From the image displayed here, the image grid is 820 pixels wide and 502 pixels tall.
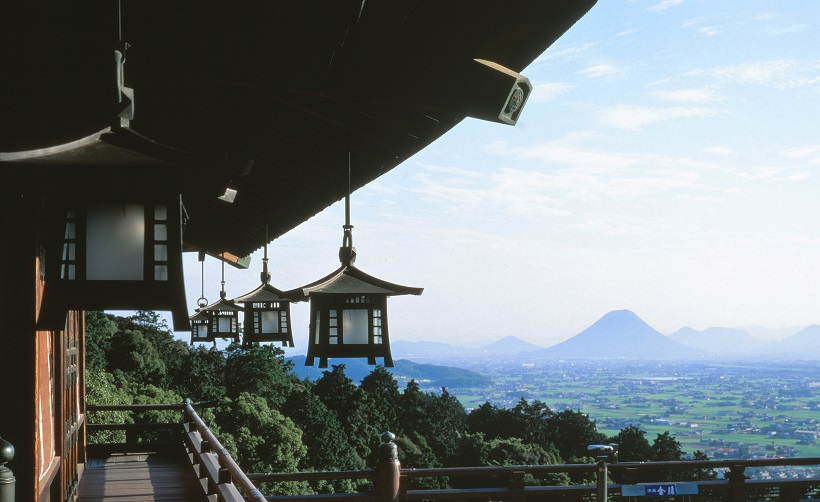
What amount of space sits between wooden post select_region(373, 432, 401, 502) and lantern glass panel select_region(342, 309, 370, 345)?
2968mm

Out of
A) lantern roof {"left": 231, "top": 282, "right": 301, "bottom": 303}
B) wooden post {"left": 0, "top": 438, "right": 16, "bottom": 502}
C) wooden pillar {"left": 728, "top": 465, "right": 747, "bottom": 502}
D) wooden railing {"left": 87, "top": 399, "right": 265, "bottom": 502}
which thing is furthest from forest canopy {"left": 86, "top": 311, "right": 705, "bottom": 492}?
wooden post {"left": 0, "top": 438, "right": 16, "bottom": 502}

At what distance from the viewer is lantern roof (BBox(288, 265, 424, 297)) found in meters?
3.69

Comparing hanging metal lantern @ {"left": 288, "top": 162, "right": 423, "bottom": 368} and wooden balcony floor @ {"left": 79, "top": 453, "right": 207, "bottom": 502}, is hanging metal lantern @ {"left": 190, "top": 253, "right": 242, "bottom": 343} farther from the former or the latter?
hanging metal lantern @ {"left": 288, "top": 162, "right": 423, "bottom": 368}

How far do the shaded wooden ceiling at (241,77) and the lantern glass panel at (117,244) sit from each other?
11 centimetres

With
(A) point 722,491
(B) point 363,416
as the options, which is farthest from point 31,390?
(B) point 363,416

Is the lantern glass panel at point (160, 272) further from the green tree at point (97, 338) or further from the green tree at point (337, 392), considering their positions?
the green tree at point (337, 392)

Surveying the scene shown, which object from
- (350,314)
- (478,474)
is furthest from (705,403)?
(350,314)

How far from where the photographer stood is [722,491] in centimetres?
795

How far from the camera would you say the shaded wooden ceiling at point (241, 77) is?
7.72ft

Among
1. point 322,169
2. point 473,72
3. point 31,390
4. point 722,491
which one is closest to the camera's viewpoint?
point 473,72

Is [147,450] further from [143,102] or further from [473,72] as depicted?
[473,72]

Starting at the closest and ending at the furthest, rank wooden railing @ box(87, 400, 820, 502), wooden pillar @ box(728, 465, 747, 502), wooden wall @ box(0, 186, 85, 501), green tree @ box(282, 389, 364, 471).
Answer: wooden wall @ box(0, 186, 85, 501) < wooden railing @ box(87, 400, 820, 502) < wooden pillar @ box(728, 465, 747, 502) < green tree @ box(282, 389, 364, 471)

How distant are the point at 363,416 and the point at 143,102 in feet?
149

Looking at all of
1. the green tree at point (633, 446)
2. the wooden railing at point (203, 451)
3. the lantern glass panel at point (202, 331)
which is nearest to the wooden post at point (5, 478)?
the wooden railing at point (203, 451)
